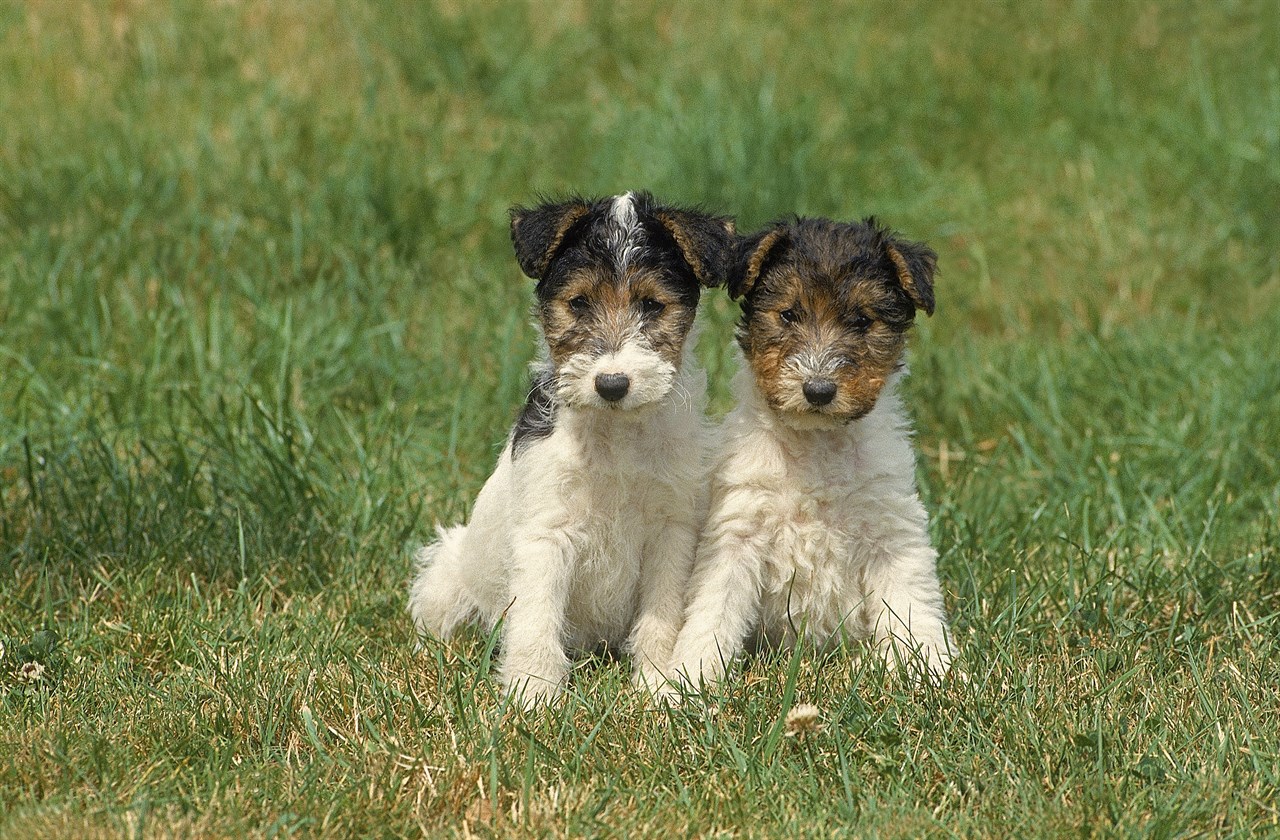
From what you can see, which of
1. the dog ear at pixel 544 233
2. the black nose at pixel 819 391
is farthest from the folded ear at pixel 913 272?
the dog ear at pixel 544 233

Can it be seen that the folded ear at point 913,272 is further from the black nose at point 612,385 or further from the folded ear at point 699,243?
the black nose at point 612,385

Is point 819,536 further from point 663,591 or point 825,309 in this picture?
point 825,309

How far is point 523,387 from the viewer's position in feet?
27.4

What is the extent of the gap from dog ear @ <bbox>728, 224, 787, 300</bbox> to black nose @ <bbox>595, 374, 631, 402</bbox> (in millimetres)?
760

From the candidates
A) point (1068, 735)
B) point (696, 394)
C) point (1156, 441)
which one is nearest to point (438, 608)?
point (696, 394)

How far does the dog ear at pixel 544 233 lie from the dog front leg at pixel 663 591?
1146 millimetres

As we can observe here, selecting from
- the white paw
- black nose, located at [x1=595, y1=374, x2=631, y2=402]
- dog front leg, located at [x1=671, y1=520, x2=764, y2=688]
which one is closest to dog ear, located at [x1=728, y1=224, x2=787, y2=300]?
black nose, located at [x1=595, y1=374, x2=631, y2=402]

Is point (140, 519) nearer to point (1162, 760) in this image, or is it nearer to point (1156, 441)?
point (1162, 760)

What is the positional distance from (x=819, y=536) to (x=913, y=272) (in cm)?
110

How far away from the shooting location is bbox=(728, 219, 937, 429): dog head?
5785 millimetres

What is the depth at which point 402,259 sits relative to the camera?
959 centimetres

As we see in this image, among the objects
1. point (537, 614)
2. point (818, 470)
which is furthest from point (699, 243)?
point (537, 614)

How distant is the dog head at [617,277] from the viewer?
5.68m

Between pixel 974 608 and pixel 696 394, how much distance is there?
4.83ft
